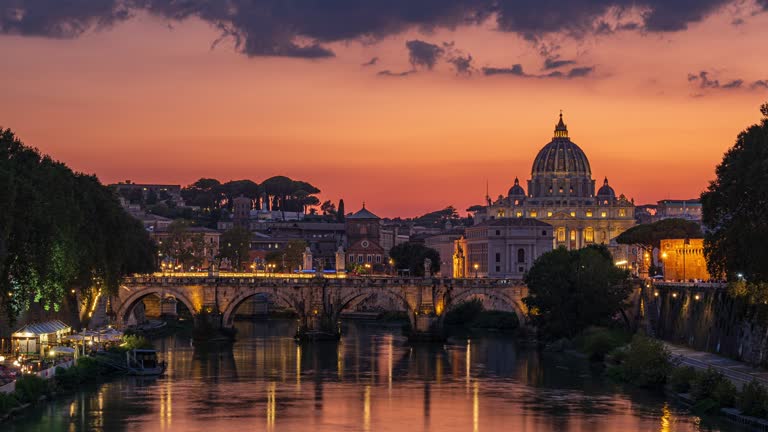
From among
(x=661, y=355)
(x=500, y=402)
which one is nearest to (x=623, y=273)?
(x=661, y=355)

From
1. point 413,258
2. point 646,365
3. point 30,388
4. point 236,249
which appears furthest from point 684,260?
point 236,249

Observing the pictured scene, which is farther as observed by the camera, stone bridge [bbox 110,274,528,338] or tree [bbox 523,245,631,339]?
stone bridge [bbox 110,274,528,338]

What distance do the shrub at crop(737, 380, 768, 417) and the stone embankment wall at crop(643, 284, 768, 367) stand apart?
804 centimetres

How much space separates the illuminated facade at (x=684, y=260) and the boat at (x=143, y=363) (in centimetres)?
4029

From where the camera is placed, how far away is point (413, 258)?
610ft

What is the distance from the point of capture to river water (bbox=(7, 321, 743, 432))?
6097 cm

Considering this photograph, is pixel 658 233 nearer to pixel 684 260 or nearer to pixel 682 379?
pixel 684 260

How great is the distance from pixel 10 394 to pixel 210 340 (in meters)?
48.6

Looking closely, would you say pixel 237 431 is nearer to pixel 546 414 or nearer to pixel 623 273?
pixel 546 414

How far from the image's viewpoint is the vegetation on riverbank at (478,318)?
128 meters

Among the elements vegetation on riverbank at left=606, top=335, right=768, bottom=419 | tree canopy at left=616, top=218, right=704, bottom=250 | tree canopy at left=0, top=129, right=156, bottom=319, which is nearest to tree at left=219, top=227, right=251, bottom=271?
tree canopy at left=616, top=218, right=704, bottom=250

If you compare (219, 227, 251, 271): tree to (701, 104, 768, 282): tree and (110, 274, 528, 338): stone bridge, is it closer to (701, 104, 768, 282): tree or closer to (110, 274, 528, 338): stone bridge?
(110, 274, 528, 338): stone bridge

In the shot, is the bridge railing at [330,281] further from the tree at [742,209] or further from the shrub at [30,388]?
the shrub at [30,388]

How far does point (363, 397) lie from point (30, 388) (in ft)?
55.9
